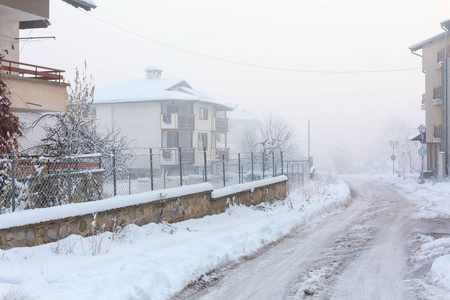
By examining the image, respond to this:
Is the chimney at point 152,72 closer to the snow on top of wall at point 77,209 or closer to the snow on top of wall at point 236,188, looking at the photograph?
the snow on top of wall at point 236,188

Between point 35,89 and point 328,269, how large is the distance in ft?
39.4

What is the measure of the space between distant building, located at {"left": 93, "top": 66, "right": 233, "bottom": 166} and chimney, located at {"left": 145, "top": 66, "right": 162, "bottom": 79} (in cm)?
528

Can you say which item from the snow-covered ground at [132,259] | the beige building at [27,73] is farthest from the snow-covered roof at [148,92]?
the snow-covered ground at [132,259]

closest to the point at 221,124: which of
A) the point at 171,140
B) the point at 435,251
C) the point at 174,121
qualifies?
the point at 171,140

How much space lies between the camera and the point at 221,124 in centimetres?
5431

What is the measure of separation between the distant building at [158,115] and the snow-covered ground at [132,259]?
3117 centimetres

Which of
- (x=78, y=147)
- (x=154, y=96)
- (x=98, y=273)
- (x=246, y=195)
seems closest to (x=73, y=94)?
(x=78, y=147)

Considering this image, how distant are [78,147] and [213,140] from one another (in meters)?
35.0

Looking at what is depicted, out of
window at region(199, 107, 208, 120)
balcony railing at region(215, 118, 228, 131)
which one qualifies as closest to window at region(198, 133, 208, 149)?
window at region(199, 107, 208, 120)

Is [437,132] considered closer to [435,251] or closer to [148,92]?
[148,92]

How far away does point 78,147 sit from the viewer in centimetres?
1992

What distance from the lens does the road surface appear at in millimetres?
7914

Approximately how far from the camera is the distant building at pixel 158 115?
46.2 meters

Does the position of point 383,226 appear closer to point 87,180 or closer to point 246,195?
point 246,195
